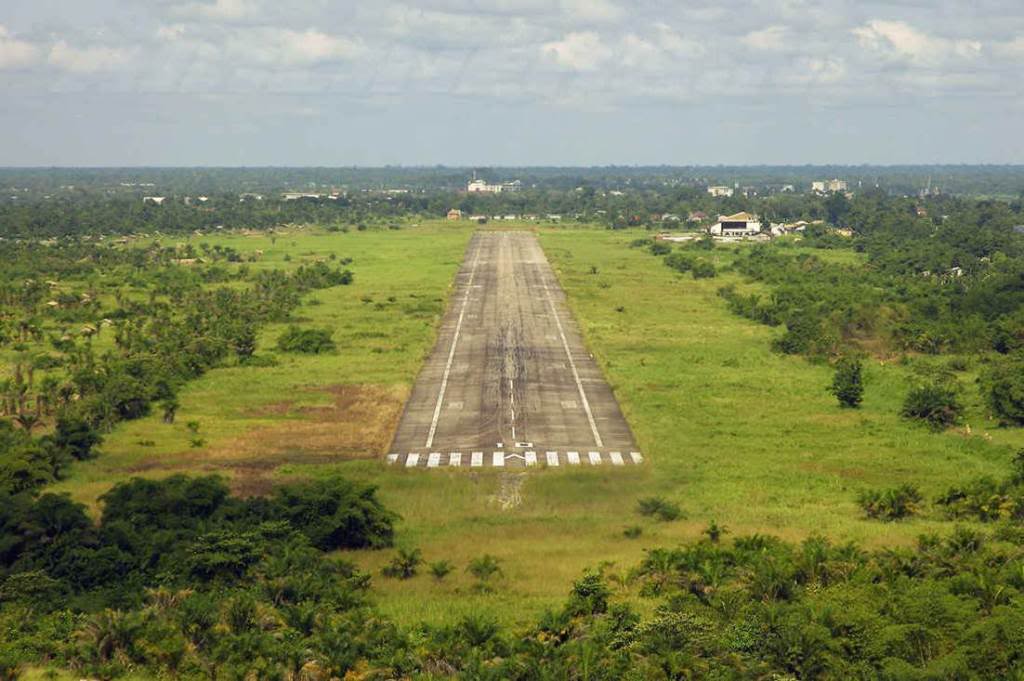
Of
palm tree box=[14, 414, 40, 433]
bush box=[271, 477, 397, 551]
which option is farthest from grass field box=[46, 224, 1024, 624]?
palm tree box=[14, 414, 40, 433]

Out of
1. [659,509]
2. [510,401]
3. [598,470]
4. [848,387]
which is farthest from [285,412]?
[848,387]

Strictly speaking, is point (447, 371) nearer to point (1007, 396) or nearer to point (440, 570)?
point (1007, 396)

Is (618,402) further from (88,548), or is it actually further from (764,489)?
(88,548)

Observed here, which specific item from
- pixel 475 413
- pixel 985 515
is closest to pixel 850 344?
pixel 475 413

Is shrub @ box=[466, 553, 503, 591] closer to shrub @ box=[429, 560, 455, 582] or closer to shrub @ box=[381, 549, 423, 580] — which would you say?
shrub @ box=[429, 560, 455, 582]

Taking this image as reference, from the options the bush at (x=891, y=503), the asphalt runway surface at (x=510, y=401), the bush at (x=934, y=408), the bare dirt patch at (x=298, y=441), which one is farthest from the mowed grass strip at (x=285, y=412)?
the bush at (x=934, y=408)

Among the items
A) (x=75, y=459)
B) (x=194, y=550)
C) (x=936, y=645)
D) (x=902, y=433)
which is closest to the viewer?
(x=936, y=645)

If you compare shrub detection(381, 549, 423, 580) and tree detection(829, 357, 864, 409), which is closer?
shrub detection(381, 549, 423, 580)
